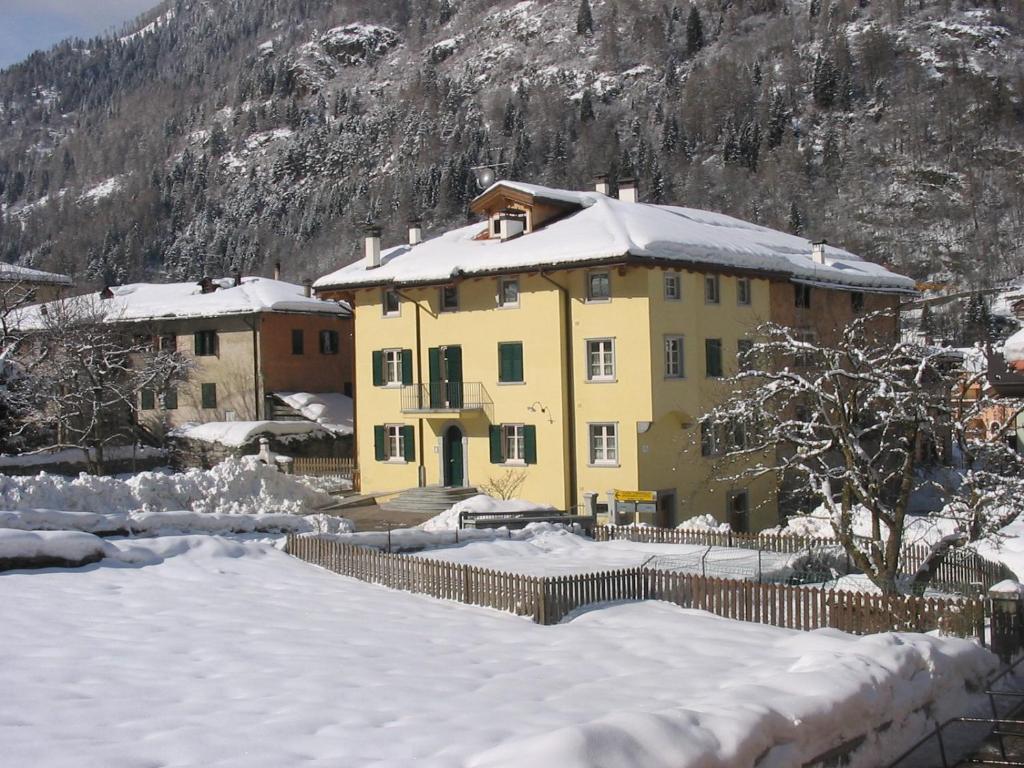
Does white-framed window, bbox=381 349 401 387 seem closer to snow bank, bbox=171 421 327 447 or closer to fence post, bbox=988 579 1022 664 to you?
snow bank, bbox=171 421 327 447

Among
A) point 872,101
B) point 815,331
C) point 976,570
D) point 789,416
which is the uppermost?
point 872,101

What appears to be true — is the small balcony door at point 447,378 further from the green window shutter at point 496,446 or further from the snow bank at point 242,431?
the snow bank at point 242,431

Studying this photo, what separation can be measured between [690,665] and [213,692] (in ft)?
19.7

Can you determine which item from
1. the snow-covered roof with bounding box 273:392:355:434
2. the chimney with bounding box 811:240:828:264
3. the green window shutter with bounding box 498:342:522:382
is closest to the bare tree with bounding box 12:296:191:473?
the snow-covered roof with bounding box 273:392:355:434

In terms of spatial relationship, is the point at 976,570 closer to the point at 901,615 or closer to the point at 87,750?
the point at 901,615

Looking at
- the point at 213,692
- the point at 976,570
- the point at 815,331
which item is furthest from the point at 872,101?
the point at 213,692

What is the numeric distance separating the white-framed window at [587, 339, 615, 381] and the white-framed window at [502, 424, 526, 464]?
10.8ft

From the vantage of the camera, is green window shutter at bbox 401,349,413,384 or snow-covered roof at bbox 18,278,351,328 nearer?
green window shutter at bbox 401,349,413,384

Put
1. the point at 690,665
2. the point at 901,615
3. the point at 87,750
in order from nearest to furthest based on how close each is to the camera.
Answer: the point at 87,750, the point at 690,665, the point at 901,615

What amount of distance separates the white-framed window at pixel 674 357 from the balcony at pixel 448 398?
635cm

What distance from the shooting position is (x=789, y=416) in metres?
40.4

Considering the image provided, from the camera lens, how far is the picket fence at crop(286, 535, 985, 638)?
52.1ft

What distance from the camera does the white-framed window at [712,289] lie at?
36547mm

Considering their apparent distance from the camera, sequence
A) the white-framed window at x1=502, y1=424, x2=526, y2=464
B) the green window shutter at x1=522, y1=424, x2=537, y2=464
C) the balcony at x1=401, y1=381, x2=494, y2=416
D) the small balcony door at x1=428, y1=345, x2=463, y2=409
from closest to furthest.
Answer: the green window shutter at x1=522, y1=424, x2=537, y2=464, the white-framed window at x1=502, y1=424, x2=526, y2=464, the balcony at x1=401, y1=381, x2=494, y2=416, the small balcony door at x1=428, y1=345, x2=463, y2=409
